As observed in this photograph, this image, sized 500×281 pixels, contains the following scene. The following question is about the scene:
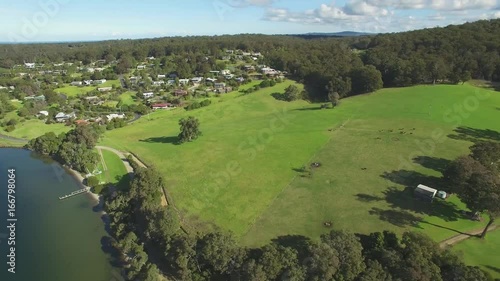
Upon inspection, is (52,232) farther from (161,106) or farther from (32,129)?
(161,106)

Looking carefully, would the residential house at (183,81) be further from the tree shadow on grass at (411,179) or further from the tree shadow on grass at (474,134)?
the tree shadow on grass at (411,179)

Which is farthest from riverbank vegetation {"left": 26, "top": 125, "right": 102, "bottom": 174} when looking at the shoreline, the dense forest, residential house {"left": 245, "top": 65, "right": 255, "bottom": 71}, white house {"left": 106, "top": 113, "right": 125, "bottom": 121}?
residential house {"left": 245, "top": 65, "right": 255, "bottom": 71}

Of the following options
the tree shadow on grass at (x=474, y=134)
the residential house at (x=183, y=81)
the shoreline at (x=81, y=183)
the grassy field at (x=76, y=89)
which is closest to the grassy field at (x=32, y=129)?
the shoreline at (x=81, y=183)

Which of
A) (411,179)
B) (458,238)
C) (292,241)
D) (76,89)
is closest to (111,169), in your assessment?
(292,241)

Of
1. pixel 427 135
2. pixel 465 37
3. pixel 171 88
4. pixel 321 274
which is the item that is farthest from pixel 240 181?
pixel 465 37

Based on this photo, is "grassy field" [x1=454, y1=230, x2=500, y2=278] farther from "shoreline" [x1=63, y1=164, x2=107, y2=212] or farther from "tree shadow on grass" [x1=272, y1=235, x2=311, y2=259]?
"shoreline" [x1=63, y1=164, x2=107, y2=212]

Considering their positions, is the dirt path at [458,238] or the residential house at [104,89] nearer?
the dirt path at [458,238]
